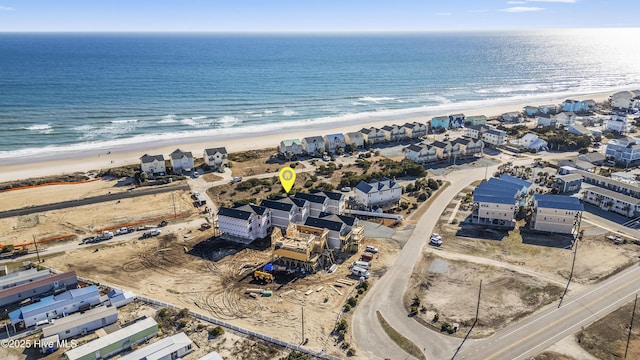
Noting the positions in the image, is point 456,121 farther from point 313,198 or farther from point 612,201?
point 313,198

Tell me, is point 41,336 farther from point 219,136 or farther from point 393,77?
point 393,77

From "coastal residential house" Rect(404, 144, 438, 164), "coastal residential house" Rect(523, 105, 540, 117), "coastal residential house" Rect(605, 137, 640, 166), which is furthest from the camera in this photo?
"coastal residential house" Rect(523, 105, 540, 117)

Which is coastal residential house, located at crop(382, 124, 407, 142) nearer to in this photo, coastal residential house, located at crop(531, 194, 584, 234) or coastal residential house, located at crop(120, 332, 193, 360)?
coastal residential house, located at crop(531, 194, 584, 234)

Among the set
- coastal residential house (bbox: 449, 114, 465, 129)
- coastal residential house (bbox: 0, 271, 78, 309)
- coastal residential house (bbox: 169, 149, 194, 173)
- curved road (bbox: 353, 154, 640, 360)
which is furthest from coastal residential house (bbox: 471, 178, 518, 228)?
coastal residential house (bbox: 449, 114, 465, 129)

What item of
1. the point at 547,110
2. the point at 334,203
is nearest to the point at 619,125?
the point at 547,110

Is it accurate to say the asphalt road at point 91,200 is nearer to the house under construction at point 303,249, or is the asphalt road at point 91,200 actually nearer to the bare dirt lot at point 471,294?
the house under construction at point 303,249

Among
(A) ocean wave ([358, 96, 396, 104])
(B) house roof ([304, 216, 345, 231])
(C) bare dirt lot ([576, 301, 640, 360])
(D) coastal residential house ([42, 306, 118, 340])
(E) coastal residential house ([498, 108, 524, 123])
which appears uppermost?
(A) ocean wave ([358, 96, 396, 104])
